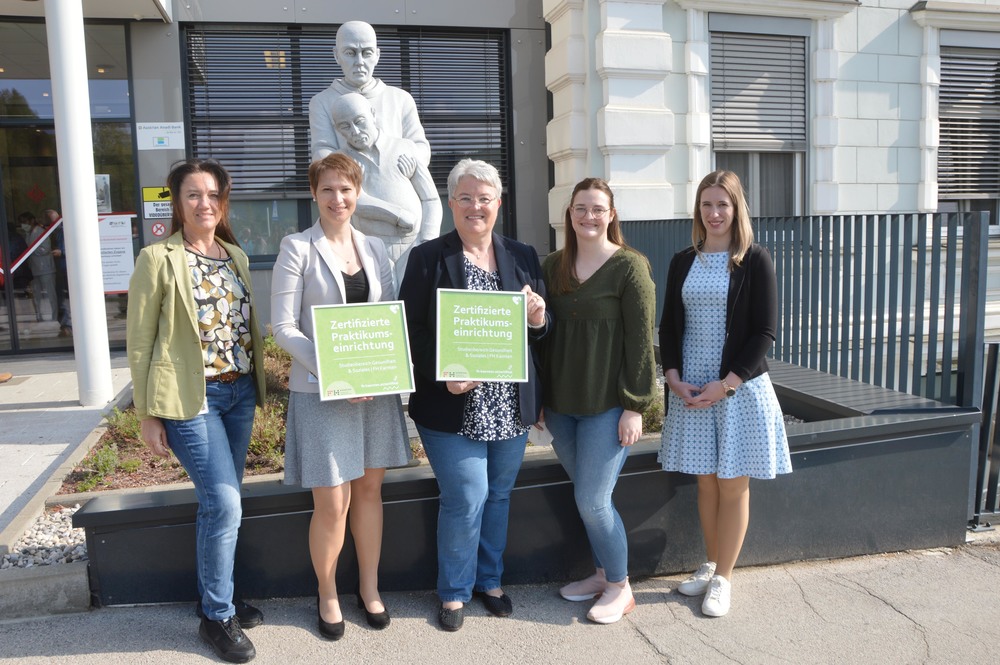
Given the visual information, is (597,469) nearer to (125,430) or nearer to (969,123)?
(125,430)

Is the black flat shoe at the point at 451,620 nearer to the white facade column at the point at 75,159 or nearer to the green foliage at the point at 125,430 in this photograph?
the green foliage at the point at 125,430

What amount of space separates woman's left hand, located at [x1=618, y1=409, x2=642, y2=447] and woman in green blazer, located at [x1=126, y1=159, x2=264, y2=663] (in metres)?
1.45

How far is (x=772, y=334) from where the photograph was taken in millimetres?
3268

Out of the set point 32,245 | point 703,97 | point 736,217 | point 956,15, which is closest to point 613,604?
point 736,217

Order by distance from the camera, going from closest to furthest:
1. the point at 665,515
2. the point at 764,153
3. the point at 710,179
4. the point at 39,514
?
the point at 710,179, the point at 665,515, the point at 39,514, the point at 764,153

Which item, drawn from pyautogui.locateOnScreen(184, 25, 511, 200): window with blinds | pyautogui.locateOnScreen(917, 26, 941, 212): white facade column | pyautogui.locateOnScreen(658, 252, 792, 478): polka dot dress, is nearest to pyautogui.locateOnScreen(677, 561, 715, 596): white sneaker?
pyautogui.locateOnScreen(658, 252, 792, 478): polka dot dress

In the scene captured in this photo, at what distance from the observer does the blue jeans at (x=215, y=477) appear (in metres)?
3.01

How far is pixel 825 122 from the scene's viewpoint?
998 centimetres

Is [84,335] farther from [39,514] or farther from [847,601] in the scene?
[847,601]

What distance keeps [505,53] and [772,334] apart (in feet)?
25.7

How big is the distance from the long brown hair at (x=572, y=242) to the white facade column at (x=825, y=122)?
774cm

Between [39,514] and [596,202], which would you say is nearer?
[596,202]

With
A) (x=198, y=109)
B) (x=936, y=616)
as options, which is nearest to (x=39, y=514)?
(x=936, y=616)

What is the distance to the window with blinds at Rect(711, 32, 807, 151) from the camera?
9711 mm
